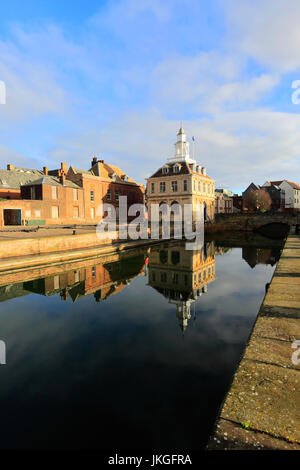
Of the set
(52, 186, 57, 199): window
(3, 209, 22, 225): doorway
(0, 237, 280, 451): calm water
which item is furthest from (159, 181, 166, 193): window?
(0, 237, 280, 451): calm water

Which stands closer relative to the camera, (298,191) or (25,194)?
(25,194)

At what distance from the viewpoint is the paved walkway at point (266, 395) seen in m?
2.58

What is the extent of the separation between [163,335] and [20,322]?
17.4ft

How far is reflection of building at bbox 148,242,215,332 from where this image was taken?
1111 centimetres

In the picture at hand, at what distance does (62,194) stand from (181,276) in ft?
95.1

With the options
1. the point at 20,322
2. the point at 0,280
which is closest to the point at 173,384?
the point at 20,322

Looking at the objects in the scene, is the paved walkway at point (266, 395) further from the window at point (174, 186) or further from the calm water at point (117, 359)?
the window at point (174, 186)

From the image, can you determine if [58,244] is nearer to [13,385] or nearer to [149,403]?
[13,385]

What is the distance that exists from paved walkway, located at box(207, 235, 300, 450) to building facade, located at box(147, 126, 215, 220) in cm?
4370

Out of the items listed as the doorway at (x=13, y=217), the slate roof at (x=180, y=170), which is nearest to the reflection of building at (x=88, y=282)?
the doorway at (x=13, y=217)

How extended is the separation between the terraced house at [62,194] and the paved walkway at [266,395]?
31781mm

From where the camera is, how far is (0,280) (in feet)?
45.2

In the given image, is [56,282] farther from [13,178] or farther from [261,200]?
[261,200]

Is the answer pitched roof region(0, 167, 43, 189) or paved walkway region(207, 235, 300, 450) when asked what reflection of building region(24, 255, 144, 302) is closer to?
paved walkway region(207, 235, 300, 450)
